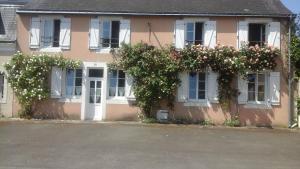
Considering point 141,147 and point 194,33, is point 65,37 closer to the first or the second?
point 194,33

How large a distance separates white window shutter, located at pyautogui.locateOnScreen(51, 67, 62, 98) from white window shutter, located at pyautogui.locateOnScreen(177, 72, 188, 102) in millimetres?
5224

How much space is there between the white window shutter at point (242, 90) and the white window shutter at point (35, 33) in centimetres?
907

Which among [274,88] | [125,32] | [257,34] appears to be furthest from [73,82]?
[274,88]

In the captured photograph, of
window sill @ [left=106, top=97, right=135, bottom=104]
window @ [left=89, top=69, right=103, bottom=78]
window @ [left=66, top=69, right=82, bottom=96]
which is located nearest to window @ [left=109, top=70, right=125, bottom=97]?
window sill @ [left=106, top=97, right=135, bottom=104]

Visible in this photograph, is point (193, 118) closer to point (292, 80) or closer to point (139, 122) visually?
point (139, 122)

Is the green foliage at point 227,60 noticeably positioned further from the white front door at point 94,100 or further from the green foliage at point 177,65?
Result: the white front door at point 94,100

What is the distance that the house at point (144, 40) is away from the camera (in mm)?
21219

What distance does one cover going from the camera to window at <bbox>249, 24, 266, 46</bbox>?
21453mm

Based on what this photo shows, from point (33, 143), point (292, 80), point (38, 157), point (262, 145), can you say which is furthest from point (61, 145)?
point (292, 80)

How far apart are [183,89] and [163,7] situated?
12.6 feet

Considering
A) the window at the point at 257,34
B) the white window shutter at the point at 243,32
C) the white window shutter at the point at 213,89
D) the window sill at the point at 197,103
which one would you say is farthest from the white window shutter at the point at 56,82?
the window at the point at 257,34

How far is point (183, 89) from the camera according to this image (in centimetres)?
2128

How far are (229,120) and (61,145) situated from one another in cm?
967

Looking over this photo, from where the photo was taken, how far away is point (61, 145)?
1345cm
